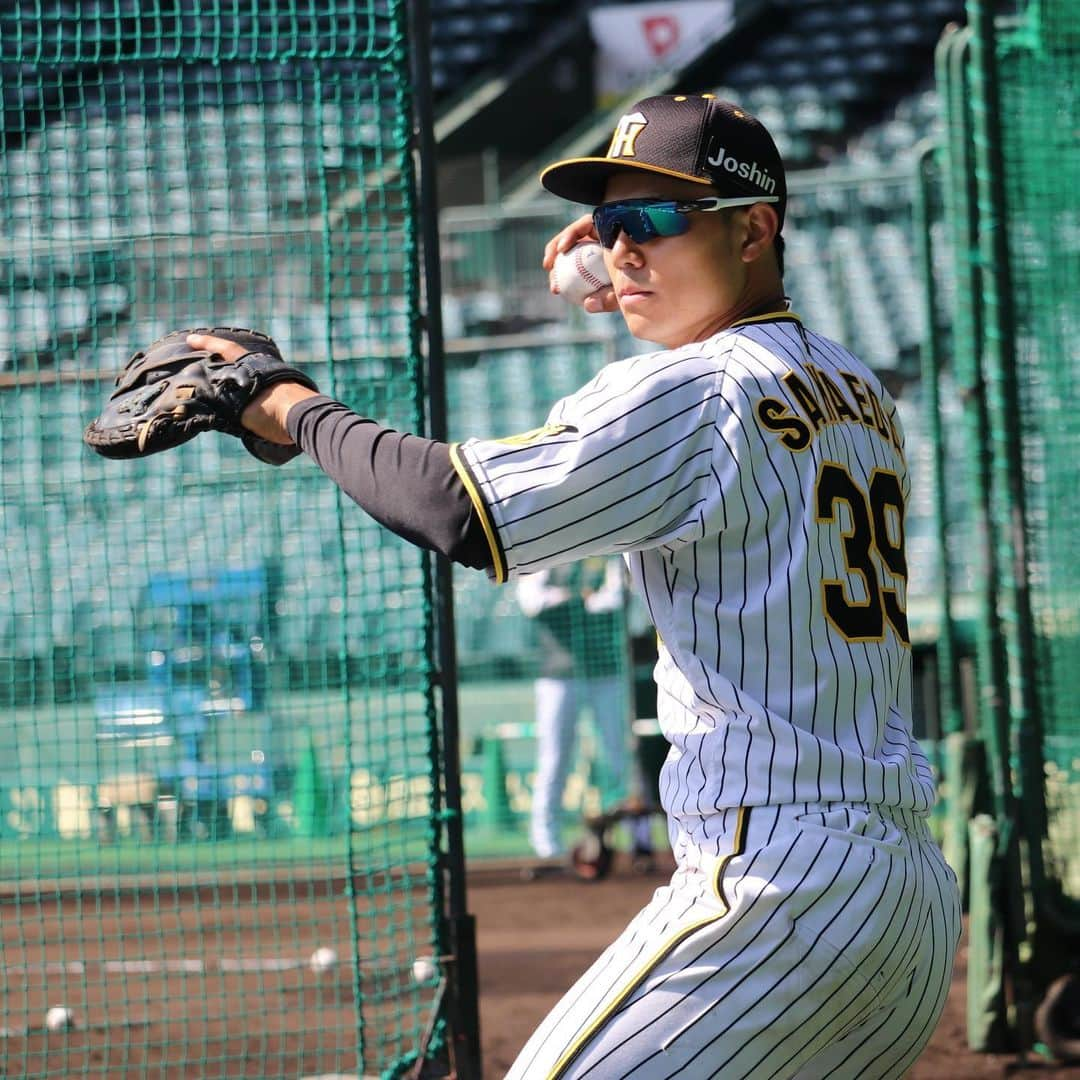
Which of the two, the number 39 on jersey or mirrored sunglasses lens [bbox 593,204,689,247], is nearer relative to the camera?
the number 39 on jersey

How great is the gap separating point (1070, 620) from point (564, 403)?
3635 mm

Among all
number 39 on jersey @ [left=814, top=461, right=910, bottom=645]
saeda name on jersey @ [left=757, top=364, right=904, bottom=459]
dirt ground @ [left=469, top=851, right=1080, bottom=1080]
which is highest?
saeda name on jersey @ [left=757, top=364, right=904, bottom=459]

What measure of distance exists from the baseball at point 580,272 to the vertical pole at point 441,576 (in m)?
1.23

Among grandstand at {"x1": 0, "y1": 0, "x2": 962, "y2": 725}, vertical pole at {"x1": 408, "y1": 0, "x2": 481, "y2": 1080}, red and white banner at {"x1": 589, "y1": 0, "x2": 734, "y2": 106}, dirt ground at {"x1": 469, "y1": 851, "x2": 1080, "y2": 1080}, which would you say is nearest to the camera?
vertical pole at {"x1": 408, "y1": 0, "x2": 481, "y2": 1080}

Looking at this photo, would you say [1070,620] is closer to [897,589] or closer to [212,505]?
[897,589]

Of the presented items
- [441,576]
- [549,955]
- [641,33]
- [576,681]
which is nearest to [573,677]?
[576,681]

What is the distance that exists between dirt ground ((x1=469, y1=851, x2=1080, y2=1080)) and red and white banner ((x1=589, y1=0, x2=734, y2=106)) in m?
11.2

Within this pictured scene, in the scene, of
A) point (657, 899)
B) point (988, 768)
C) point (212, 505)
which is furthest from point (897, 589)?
point (212, 505)

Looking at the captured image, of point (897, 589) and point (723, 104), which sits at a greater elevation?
point (723, 104)

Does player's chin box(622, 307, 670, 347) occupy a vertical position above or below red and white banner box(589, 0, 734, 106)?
below

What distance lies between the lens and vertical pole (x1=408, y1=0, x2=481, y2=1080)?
3738 millimetres

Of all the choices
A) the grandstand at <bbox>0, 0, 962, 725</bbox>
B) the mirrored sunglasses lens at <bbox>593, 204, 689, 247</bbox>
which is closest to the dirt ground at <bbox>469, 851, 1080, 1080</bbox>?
the grandstand at <bbox>0, 0, 962, 725</bbox>

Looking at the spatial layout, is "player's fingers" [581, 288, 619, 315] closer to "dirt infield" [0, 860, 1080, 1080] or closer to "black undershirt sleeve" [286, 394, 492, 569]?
"black undershirt sleeve" [286, 394, 492, 569]

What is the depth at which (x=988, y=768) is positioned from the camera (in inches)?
219
